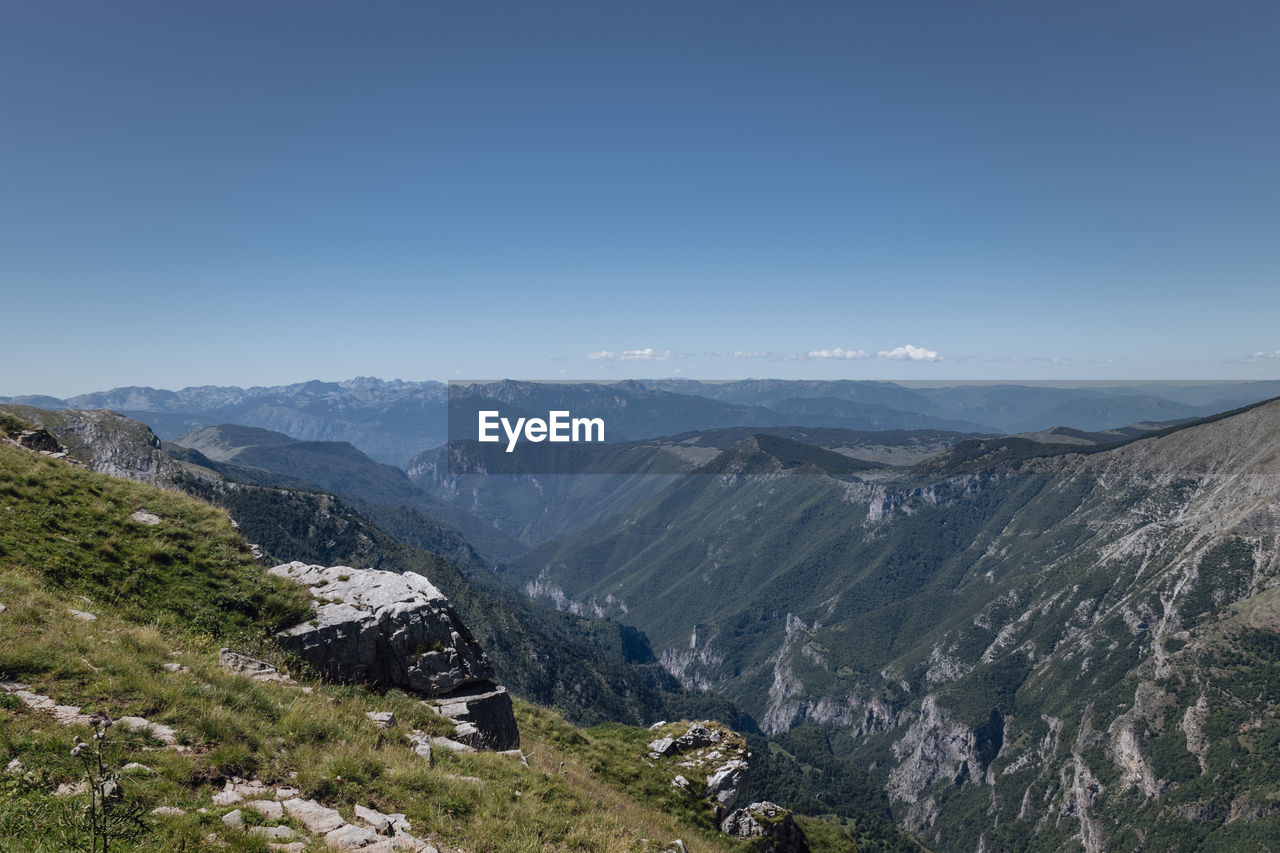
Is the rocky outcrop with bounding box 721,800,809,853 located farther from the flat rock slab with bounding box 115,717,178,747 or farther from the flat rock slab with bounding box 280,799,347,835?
the flat rock slab with bounding box 115,717,178,747

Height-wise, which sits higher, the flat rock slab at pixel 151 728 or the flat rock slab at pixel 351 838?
the flat rock slab at pixel 151 728

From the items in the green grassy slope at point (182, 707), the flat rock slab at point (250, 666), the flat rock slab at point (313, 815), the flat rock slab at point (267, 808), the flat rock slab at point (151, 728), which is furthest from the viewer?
the flat rock slab at point (250, 666)

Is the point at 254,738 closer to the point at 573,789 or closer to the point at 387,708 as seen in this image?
the point at 387,708

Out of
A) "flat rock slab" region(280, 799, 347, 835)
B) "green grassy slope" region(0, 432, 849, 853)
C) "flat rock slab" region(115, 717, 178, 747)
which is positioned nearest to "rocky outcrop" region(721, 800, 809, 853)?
"green grassy slope" region(0, 432, 849, 853)

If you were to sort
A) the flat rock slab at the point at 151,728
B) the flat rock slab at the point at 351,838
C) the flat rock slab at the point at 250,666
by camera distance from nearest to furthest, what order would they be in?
the flat rock slab at the point at 351,838
the flat rock slab at the point at 151,728
the flat rock slab at the point at 250,666

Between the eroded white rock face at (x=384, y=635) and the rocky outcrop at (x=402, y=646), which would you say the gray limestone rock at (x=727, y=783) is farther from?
the eroded white rock face at (x=384, y=635)

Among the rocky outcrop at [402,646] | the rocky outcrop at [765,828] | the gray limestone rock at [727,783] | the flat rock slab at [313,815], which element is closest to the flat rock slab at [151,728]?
the flat rock slab at [313,815]
